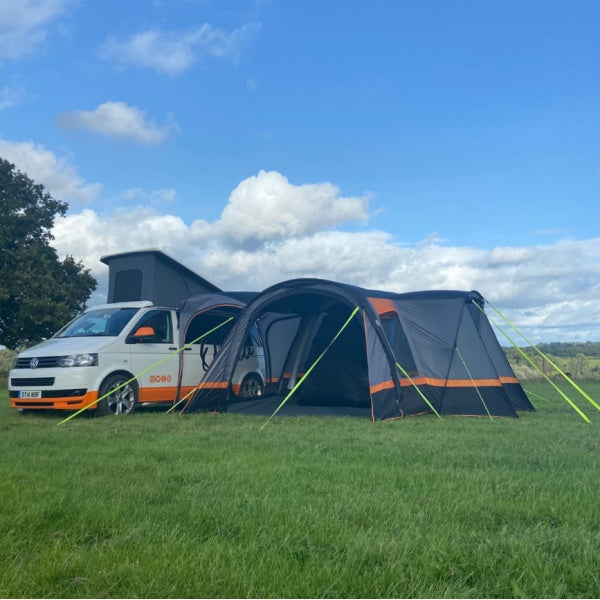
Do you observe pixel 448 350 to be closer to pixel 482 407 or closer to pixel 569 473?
pixel 482 407

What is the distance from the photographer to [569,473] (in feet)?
17.3

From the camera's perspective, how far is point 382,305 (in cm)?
1050

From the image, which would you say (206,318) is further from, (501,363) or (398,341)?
(501,363)

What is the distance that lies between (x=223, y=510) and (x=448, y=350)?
7.42m

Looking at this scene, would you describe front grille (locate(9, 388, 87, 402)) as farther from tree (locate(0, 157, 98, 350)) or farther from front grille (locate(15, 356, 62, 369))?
tree (locate(0, 157, 98, 350))

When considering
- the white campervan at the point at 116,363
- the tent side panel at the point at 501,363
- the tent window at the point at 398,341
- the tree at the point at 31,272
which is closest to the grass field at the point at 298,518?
the white campervan at the point at 116,363

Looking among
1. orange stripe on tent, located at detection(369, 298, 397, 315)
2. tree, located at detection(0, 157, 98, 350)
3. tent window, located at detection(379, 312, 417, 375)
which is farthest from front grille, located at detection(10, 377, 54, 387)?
tree, located at detection(0, 157, 98, 350)

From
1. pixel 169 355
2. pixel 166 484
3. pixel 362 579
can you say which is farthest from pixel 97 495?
pixel 169 355

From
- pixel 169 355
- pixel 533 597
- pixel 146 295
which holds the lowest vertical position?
pixel 533 597

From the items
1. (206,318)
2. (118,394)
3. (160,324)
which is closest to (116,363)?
(118,394)

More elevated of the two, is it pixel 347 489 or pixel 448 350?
pixel 448 350

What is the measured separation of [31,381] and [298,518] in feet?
23.8

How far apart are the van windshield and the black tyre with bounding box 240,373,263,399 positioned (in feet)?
8.50

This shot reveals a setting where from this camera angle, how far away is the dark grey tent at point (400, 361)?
32.2 feet
